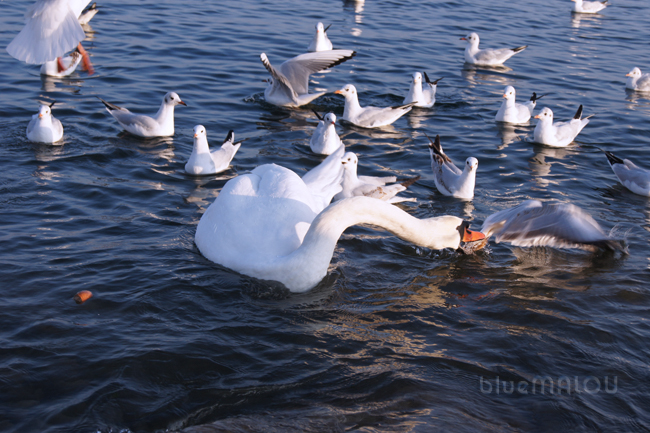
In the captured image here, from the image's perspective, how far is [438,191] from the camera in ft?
31.1

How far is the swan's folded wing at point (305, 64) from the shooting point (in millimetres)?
12718

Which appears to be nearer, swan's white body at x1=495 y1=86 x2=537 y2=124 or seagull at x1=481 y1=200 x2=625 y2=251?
seagull at x1=481 y1=200 x2=625 y2=251

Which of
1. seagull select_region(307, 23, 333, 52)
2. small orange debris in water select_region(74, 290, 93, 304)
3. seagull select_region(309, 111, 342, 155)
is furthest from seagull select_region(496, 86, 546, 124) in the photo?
small orange debris in water select_region(74, 290, 93, 304)

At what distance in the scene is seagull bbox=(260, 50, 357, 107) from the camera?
41.6 feet

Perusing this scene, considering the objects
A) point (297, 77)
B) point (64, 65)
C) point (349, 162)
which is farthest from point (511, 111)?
point (64, 65)

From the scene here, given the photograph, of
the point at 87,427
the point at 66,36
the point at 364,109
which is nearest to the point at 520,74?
the point at 364,109

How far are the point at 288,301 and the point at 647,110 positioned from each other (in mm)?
11472

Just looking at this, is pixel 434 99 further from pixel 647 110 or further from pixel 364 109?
pixel 647 110

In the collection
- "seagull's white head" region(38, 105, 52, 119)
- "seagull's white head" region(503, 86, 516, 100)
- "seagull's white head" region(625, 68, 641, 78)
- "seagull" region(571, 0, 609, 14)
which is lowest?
"seagull's white head" region(38, 105, 52, 119)

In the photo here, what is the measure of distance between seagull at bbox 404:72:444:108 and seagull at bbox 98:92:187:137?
478 centimetres

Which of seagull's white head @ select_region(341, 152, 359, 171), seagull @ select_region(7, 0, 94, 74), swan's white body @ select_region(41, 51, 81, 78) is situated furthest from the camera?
swan's white body @ select_region(41, 51, 81, 78)

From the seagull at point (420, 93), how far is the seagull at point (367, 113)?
0.75 m

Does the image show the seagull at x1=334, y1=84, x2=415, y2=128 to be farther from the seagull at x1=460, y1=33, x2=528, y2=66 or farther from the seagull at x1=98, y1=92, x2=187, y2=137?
the seagull at x1=460, y1=33, x2=528, y2=66

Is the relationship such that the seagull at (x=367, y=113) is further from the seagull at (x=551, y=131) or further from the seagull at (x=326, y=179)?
the seagull at (x=326, y=179)
